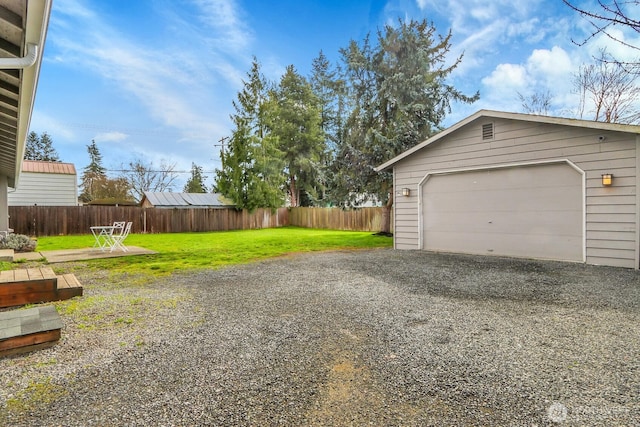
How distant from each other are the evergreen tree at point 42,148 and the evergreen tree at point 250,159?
87.4ft

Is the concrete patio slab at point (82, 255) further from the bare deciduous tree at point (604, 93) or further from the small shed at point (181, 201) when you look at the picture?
the bare deciduous tree at point (604, 93)

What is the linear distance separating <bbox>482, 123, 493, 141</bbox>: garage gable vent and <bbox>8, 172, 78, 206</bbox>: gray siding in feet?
56.5

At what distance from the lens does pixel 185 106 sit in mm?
20047

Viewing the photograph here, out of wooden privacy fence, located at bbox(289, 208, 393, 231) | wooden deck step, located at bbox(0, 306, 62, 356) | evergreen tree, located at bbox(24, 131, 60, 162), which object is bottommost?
wooden deck step, located at bbox(0, 306, 62, 356)

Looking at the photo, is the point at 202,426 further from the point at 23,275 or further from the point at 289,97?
the point at 289,97

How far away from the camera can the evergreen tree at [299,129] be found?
880 inches

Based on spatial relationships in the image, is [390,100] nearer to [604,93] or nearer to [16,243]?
[604,93]

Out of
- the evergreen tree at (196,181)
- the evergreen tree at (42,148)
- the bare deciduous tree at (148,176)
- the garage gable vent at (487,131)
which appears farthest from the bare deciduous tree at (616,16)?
the evergreen tree at (42,148)

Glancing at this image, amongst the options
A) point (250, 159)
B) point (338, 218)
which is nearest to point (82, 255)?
point (250, 159)

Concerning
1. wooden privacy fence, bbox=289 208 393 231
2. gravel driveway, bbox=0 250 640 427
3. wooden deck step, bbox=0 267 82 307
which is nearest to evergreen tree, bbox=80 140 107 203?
wooden privacy fence, bbox=289 208 393 231

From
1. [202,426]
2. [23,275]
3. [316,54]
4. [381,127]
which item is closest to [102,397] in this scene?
[202,426]

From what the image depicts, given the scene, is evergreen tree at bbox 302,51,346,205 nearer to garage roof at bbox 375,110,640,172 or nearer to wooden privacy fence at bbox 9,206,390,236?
wooden privacy fence at bbox 9,206,390,236

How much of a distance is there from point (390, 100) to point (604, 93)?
29.2 ft

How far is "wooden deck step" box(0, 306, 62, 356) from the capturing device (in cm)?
229
